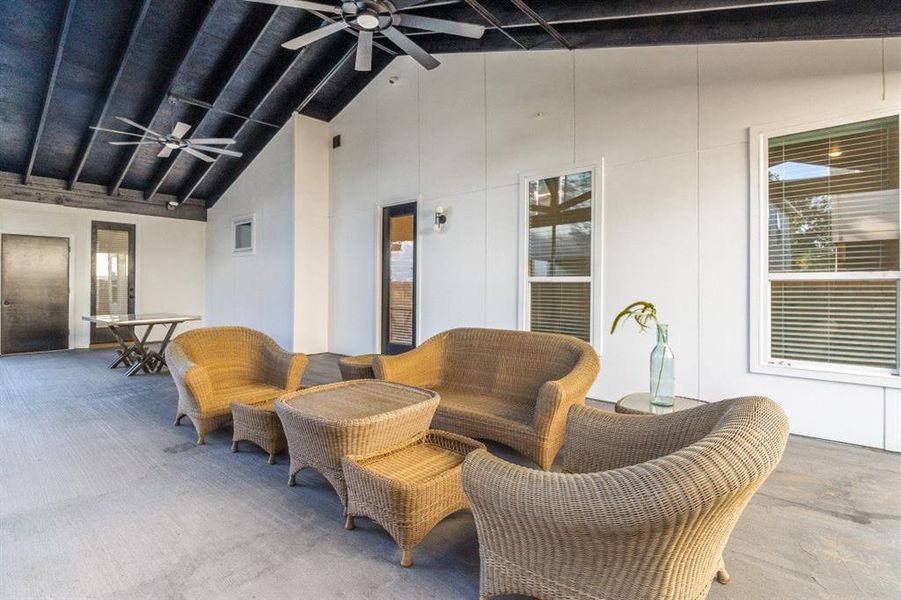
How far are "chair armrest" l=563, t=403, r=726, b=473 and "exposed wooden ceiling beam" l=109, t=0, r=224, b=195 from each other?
5.83 meters

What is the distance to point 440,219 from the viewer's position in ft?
19.4

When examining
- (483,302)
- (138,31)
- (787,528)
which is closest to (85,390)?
(138,31)

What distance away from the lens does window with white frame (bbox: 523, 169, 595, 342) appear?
4.74m

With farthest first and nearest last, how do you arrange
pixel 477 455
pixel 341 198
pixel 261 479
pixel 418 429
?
pixel 341 198, pixel 261 479, pixel 418 429, pixel 477 455

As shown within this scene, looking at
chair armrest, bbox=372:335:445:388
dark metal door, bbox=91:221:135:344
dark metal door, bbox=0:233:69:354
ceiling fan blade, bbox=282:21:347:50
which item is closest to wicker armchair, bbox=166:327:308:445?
chair armrest, bbox=372:335:445:388

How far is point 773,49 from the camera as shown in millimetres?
3676

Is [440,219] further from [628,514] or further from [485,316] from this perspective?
[628,514]

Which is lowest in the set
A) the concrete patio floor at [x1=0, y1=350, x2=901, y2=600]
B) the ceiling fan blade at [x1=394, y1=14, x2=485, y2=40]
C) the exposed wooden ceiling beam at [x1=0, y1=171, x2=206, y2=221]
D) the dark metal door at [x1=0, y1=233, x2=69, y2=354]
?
the concrete patio floor at [x1=0, y1=350, x2=901, y2=600]

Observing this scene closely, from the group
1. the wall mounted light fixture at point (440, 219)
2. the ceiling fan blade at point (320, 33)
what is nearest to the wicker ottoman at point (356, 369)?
the wall mounted light fixture at point (440, 219)

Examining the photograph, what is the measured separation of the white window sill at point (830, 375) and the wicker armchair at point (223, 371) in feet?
12.8

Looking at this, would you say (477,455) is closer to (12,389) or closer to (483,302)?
(483,302)

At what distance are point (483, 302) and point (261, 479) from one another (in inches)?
130

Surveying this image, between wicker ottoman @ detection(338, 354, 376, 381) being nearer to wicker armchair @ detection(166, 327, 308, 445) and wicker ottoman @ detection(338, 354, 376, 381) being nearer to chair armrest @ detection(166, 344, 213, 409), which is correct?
wicker armchair @ detection(166, 327, 308, 445)

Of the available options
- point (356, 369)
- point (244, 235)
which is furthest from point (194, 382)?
point (244, 235)
